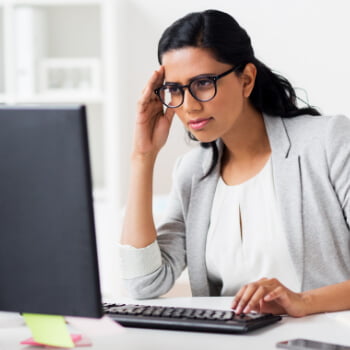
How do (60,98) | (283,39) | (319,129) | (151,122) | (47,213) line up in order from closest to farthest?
(47,213) → (319,129) → (151,122) → (283,39) → (60,98)

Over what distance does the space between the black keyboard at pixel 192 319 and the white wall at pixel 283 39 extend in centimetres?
213

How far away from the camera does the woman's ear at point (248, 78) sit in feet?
5.97

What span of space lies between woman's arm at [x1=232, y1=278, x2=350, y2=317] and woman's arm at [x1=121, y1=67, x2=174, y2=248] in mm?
429

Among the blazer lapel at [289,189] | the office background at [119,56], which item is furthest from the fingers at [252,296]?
the office background at [119,56]

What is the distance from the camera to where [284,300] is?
4.50 feet

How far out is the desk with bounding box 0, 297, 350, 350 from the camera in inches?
45.3

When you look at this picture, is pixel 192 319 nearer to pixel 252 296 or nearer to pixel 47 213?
pixel 252 296

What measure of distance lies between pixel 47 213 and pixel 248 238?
91cm

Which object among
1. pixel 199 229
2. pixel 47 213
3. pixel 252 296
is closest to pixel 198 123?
pixel 199 229

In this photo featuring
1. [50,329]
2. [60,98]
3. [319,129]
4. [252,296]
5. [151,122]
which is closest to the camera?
[50,329]

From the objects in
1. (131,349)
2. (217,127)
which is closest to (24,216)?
(131,349)

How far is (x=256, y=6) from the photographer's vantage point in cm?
333

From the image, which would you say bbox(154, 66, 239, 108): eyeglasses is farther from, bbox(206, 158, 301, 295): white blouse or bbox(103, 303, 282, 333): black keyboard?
bbox(103, 303, 282, 333): black keyboard

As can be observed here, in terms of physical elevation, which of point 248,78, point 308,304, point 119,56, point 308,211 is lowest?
point 308,304
